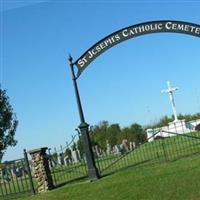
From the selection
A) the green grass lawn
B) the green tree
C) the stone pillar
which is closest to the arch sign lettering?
the stone pillar

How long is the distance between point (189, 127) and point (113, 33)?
26.5m

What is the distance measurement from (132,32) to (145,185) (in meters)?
6.17

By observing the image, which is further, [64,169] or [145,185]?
[64,169]

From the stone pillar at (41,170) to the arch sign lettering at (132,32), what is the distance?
2958mm

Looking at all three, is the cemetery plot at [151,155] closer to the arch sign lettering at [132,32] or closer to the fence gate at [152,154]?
the fence gate at [152,154]

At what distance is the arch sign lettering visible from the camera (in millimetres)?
16114

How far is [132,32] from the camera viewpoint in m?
16.5

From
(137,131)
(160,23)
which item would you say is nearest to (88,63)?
(160,23)

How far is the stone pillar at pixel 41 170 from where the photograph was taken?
14.7 m

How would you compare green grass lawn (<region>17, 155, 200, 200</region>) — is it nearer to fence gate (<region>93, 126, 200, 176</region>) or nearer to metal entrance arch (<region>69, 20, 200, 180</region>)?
fence gate (<region>93, 126, 200, 176</region>)

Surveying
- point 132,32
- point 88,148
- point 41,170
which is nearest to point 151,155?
point 88,148

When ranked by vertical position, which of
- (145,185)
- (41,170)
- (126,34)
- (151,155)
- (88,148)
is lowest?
(145,185)

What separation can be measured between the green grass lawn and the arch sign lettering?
389 centimetres

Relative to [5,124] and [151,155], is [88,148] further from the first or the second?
[5,124]
